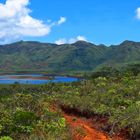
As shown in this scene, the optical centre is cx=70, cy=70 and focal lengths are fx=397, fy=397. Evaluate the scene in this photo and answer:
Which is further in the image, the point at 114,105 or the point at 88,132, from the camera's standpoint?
the point at 114,105

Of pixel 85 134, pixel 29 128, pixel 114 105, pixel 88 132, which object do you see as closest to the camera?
pixel 29 128

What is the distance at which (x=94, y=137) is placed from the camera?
18.9 m

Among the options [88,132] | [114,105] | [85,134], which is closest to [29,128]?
[85,134]

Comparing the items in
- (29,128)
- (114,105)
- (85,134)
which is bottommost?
(85,134)

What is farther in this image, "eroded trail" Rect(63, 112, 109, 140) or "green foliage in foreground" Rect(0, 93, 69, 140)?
"eroded trail" Rect(63, 112, 109, 140)

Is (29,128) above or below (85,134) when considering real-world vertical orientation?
above

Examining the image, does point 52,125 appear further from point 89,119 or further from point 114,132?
point 89,119

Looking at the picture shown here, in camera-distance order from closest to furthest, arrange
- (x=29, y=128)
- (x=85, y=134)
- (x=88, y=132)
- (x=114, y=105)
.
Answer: (x=29, y=128)
(x=85, y=134)
(x=88, y=132)
(x=114, y=105)

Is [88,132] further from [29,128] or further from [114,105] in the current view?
[114,105]

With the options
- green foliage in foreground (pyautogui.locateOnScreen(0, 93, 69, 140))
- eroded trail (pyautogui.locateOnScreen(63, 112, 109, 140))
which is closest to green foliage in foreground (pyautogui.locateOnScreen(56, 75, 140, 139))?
eroded trail (pyautogui.locateOnScreen(63, 112, 109, 140))

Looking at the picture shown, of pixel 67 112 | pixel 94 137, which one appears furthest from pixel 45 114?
pixel 67 112

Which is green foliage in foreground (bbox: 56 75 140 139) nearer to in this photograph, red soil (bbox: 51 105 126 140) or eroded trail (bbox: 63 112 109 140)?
red soil (bbox: 51 105 126 140)

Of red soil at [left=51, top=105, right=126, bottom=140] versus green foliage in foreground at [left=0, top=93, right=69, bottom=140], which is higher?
green foliage in foreground at [left=0, top=93, right=69, bottom=140]

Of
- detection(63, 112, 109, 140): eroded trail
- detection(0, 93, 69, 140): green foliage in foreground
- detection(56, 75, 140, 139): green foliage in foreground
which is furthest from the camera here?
detection(56, 75, 140, 139): green foliage in foreground
